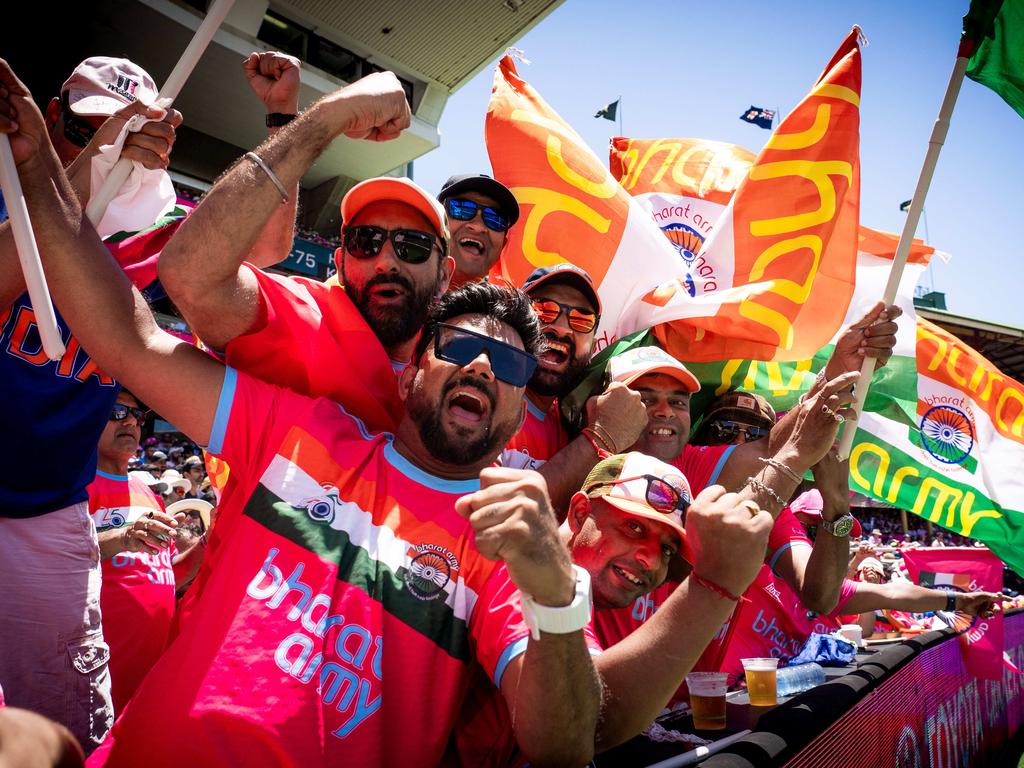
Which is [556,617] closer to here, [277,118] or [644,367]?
[644,367]

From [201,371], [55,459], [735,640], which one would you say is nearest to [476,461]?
[201,371]

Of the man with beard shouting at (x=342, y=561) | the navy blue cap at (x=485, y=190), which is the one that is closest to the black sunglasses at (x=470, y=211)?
the navy blue cap at (x=485, y=190)

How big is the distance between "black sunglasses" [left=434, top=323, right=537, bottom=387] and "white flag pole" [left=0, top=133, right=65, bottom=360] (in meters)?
0.93

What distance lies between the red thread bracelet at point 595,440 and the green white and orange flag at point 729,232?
3.62 feet

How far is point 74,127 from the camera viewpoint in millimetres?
2320

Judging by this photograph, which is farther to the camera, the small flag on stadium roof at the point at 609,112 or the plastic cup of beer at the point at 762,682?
the small flag on stadium roof at the point at 609,112

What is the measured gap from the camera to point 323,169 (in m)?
22.6

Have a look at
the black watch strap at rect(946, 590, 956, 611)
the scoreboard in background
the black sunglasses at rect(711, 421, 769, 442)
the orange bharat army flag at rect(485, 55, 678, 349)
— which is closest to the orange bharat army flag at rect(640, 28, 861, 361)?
the orange bharat army flag at rect(485, 55, 678, 349)

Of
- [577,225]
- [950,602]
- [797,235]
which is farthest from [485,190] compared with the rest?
[950,602]

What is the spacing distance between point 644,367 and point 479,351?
104cm

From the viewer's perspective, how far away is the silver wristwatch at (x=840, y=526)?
303cm

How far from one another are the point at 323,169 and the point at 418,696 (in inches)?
914

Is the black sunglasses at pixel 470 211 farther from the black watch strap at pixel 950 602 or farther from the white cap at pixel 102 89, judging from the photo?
the black watch strap at pixel 950 602

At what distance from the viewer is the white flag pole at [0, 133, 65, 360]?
1430 mm
